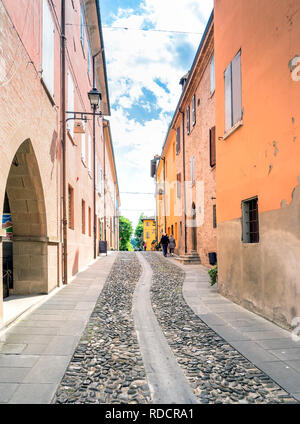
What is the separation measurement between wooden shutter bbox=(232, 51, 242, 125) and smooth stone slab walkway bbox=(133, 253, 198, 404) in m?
4.33

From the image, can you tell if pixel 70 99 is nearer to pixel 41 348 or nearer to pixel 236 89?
pixel 236 89

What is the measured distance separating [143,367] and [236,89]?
228 inches

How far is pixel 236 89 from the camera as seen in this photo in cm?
712

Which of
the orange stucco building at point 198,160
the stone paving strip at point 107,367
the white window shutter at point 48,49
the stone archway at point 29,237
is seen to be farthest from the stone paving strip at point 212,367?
the orange stucco building at point 198,160

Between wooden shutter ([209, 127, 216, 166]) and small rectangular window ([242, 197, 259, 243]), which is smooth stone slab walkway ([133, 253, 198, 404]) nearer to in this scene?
small rectangular window ([242, 197, 259, 243])

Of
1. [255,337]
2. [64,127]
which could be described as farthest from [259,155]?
[64,127]

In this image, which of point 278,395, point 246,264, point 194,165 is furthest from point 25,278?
point 194,165

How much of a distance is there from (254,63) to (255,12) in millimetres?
903

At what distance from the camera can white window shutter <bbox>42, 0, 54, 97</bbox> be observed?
7.30 meters

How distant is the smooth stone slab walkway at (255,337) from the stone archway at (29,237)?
327cm

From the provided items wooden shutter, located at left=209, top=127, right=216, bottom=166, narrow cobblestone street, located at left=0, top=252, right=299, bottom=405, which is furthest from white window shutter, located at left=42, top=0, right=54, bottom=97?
wooden shutter, located at left=209, top=127, right=216, bottom=166

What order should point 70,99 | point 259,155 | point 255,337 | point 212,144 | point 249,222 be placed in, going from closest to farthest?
point 255,337, point 259,155, point 249,222, point 70,99, point 212,144

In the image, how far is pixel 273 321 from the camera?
537 centimetres

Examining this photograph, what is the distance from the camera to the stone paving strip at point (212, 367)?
296cm
